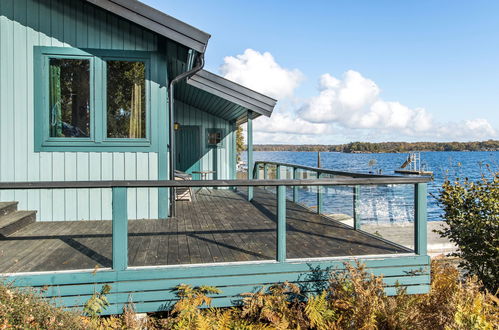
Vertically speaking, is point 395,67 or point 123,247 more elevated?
point 395,67

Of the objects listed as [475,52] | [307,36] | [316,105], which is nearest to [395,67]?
[475,52]

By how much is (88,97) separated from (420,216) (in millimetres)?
4894

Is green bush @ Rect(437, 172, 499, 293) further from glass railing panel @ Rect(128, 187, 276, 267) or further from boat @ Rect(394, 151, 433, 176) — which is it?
boat @ Rect(394, 151, 433, 176)

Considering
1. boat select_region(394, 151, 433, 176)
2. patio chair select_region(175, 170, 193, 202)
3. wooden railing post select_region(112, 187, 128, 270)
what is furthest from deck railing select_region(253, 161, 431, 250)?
boat select_region(394, 151, 433, 176)

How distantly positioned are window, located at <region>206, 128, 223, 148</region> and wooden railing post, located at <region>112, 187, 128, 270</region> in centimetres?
793

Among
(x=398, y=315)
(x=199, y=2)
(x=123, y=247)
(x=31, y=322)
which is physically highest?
(x=199, y=2)

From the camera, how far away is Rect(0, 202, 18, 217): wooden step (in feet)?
16.8

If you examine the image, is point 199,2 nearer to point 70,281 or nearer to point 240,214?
point 240,214

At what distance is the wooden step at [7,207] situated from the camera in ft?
16.8

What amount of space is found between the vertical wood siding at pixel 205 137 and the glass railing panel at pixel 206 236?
12.9 feet

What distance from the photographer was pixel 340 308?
143 inches

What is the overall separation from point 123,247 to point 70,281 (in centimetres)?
56

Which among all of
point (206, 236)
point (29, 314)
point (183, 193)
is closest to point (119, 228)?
point (29, 314)

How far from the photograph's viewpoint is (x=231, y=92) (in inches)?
303
